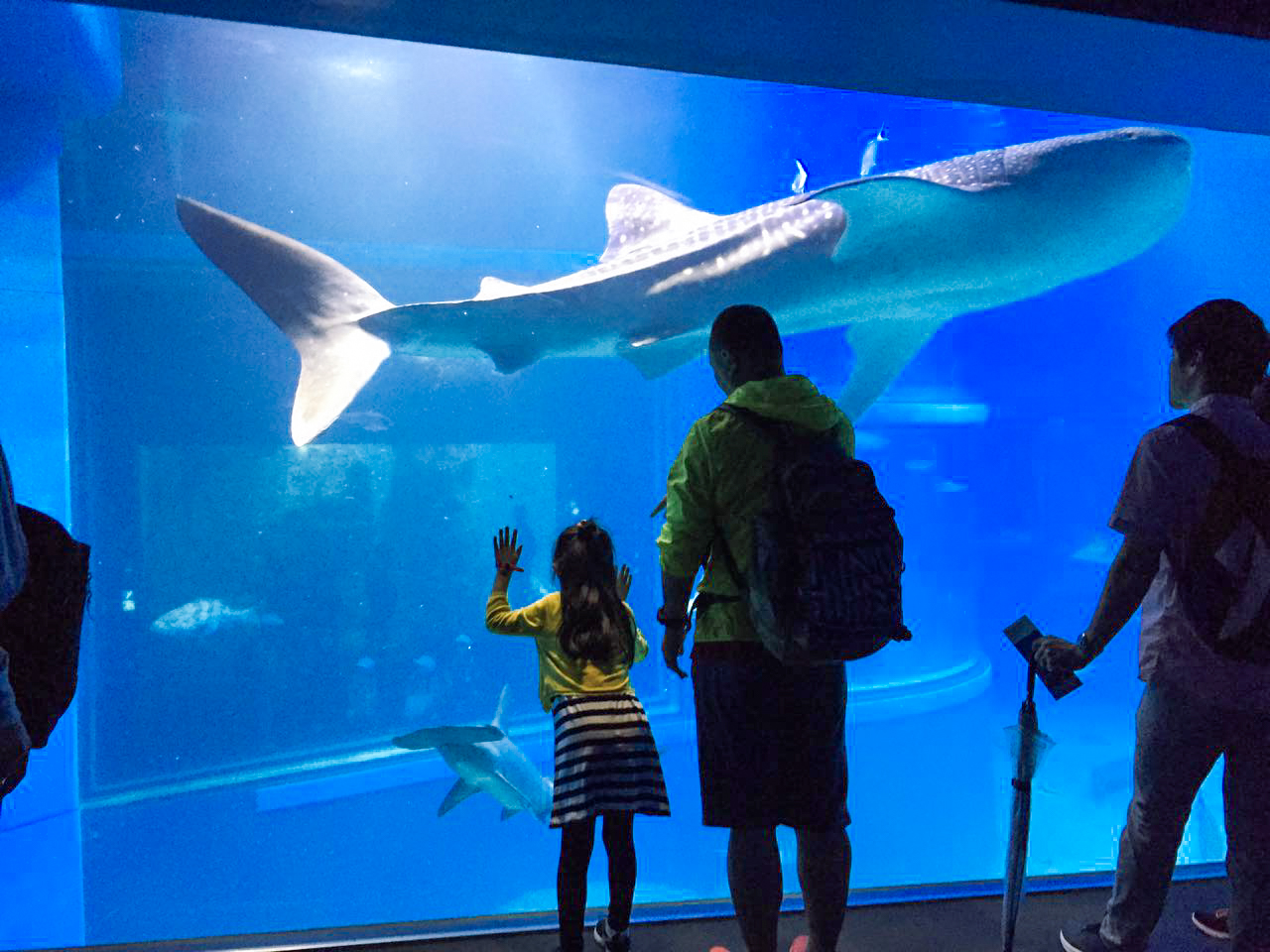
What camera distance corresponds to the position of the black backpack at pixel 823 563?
1.67 metres

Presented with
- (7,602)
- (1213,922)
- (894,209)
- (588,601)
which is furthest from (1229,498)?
(894,209)

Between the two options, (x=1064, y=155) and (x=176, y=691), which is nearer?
(x=1064, y=155)

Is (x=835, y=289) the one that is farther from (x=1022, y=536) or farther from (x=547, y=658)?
(x=1022, y=536)

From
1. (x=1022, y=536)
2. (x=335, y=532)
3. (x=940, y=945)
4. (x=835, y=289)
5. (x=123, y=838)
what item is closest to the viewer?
(x=940, y=945)

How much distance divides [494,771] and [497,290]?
10.0 feet

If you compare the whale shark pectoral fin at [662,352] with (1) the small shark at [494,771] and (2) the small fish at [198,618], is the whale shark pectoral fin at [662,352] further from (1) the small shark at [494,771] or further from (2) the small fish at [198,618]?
(2) the small fish at [198,618]

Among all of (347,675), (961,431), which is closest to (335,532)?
(347,675)

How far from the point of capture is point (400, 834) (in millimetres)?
12656

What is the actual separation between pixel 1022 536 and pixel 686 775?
12.5 metres

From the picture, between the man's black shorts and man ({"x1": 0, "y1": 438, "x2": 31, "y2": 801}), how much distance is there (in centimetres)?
123

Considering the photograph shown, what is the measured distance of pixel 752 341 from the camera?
6.34ft

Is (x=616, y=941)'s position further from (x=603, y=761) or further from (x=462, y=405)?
(x=462, y=405)

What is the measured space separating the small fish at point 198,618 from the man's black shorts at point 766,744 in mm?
12046

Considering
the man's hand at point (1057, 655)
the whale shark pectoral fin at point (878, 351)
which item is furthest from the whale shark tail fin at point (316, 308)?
the man's hand at point (1057, 655)
